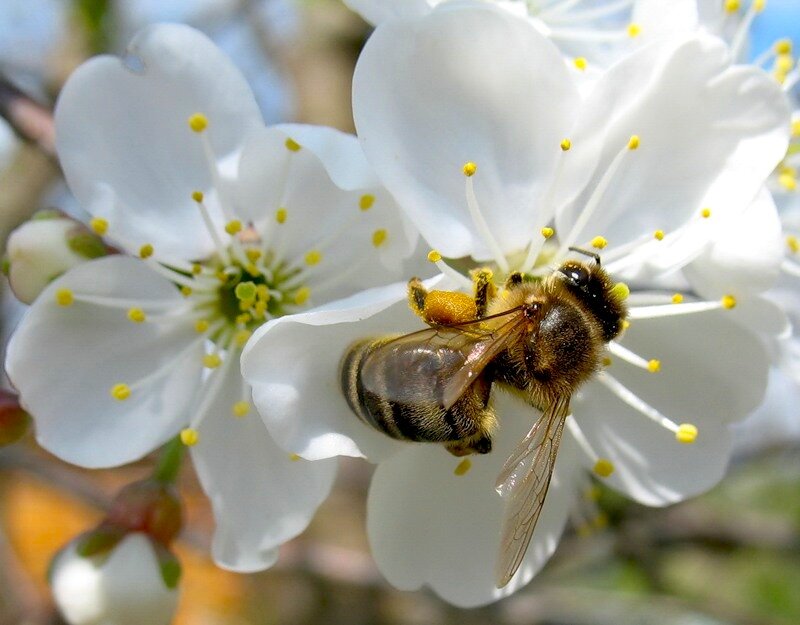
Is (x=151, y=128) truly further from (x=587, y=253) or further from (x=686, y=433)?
(x=686, y=433)

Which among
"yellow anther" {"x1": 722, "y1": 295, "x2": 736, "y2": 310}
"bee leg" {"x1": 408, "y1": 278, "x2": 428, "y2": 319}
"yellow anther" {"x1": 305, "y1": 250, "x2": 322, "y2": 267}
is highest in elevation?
"bee leg" {"x1": 408, "y1": 278, "x2": 428, "y2": 319}

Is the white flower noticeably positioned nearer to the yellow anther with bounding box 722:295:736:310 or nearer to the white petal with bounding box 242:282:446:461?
the white petal with bounding box 242:282:446:461

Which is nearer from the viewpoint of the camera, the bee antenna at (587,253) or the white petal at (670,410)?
the bee antenna at (587,253)

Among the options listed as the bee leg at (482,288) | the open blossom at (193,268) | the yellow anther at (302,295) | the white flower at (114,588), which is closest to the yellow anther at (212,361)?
the open blossom at (193,268)

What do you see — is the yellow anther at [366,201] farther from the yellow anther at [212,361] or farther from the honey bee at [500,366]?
the yellow anther at [212,361]

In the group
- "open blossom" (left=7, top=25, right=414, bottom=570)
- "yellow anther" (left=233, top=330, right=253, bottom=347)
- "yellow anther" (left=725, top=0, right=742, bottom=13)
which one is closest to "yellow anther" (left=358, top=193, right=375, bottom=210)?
"open blossom" (left=7, top=25, right=414, bottom=570)

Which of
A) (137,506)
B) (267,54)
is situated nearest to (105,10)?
(267,54)

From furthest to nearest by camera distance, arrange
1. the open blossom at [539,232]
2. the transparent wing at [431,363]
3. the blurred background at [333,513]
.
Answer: the blurred background at [333,513] < the open blossom at [539,232] < the transparent wing at [431,363]
